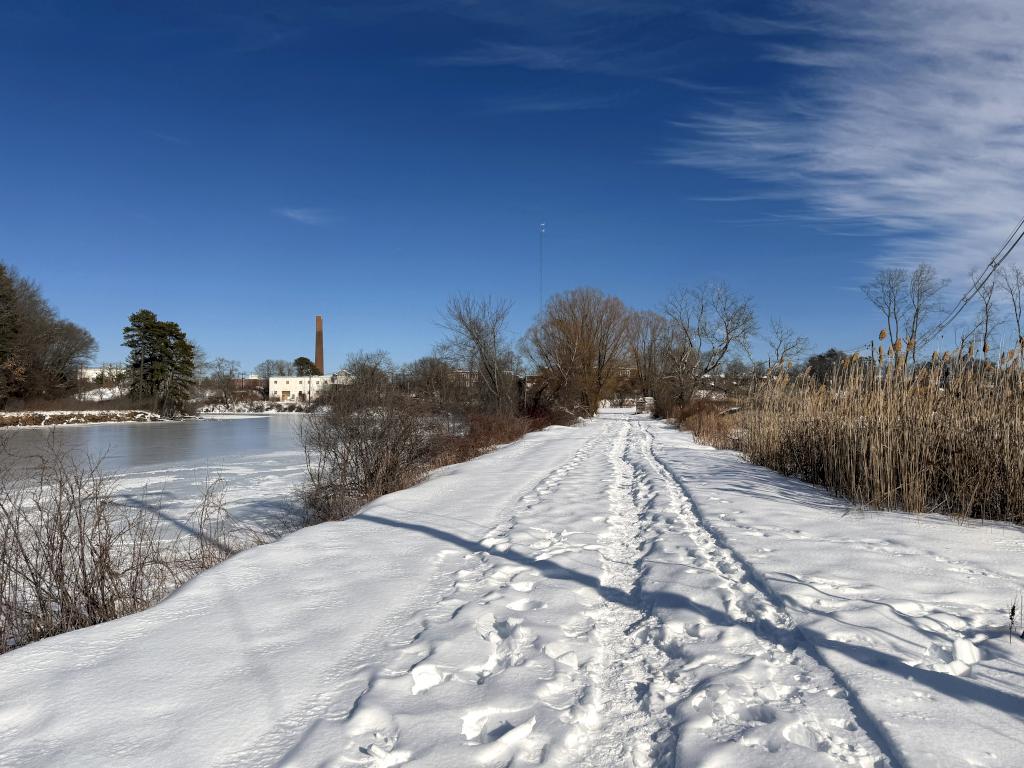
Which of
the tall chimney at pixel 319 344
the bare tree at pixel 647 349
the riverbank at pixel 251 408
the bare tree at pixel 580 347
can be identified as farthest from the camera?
the tall chimney at pixel 319 344

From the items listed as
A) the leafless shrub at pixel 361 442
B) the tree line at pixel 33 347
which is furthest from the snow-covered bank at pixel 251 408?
the leafless shrub at pixel 361 442

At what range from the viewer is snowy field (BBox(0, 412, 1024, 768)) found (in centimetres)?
226

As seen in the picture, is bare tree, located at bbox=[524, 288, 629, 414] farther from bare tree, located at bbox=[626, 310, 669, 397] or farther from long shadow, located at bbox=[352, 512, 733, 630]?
long shadow, located at bbox=[352, 512, 733, 630]

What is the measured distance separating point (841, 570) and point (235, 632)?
400 centimetres

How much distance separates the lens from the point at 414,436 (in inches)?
425

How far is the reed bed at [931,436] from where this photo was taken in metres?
5.90

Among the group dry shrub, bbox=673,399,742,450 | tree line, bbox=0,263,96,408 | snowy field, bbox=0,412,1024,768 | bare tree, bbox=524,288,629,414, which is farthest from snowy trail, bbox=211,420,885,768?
tree line, bbox=0,263,96,408

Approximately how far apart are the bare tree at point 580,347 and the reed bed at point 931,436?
980 inches

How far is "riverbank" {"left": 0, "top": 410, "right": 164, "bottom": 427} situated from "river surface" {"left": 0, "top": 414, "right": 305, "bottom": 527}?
12652mm

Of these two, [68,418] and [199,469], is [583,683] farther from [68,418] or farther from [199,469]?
[68,418]

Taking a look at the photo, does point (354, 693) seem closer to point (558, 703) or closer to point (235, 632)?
point (558, 703)

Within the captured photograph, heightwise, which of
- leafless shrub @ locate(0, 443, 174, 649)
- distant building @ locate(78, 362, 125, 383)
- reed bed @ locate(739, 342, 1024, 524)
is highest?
distant building @ locate(78, 362, 125, 383)

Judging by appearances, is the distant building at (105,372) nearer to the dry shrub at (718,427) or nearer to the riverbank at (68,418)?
the riverbank at (68,418)

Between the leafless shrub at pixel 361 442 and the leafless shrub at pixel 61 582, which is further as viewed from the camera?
the leafless shrub at pixel 361 442
